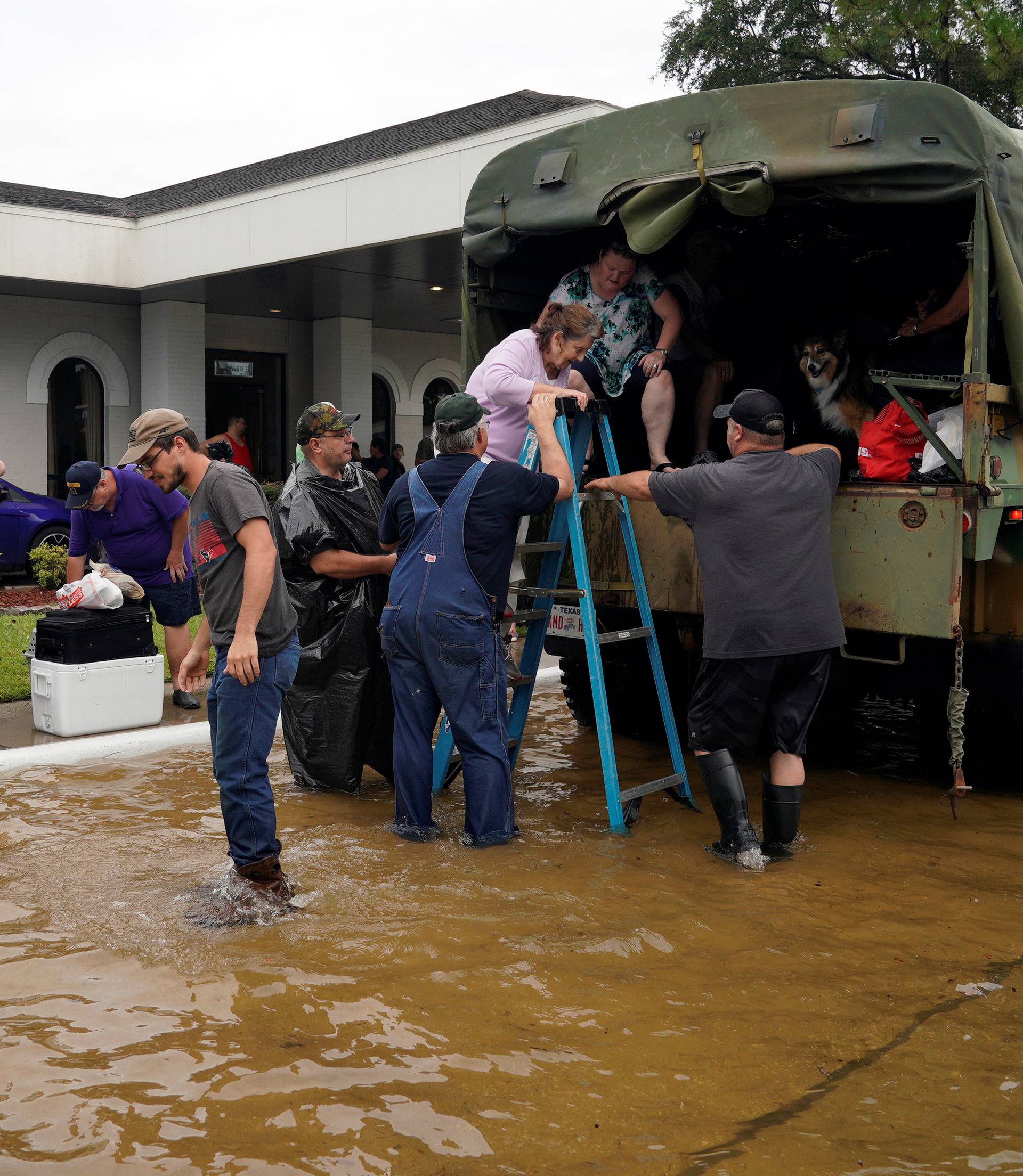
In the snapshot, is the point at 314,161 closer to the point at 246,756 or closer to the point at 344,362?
the point at 344,362

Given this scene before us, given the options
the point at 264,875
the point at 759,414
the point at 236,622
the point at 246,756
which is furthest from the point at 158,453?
the point at 759,414

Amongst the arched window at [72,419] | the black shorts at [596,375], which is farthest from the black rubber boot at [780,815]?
the arched window at [72,419]

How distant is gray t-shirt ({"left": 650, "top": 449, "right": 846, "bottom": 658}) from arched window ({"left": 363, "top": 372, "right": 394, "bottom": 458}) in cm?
1834

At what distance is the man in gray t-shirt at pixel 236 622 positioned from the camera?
4.14 metres

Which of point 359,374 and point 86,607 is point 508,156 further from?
point 359,374

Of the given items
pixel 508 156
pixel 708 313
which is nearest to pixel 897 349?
pixel 708 313

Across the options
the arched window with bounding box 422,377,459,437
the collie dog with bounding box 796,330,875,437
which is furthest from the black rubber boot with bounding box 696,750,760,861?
the arched window with bounding box 422,377,459,437

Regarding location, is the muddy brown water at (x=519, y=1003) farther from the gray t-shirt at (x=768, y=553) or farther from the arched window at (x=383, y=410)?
the arched window at (x=383, y=410)

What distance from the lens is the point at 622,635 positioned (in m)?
5.30

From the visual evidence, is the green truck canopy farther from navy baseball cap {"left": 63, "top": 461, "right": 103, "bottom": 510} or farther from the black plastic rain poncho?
navy baseball cap {"left": 63, "top": 461, "right": 103, "bottom": 510}

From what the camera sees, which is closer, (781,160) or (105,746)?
(781,160)

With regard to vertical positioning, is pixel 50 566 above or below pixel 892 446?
below

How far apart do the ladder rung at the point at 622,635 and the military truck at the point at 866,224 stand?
0.36 m

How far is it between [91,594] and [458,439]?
3029 mm
